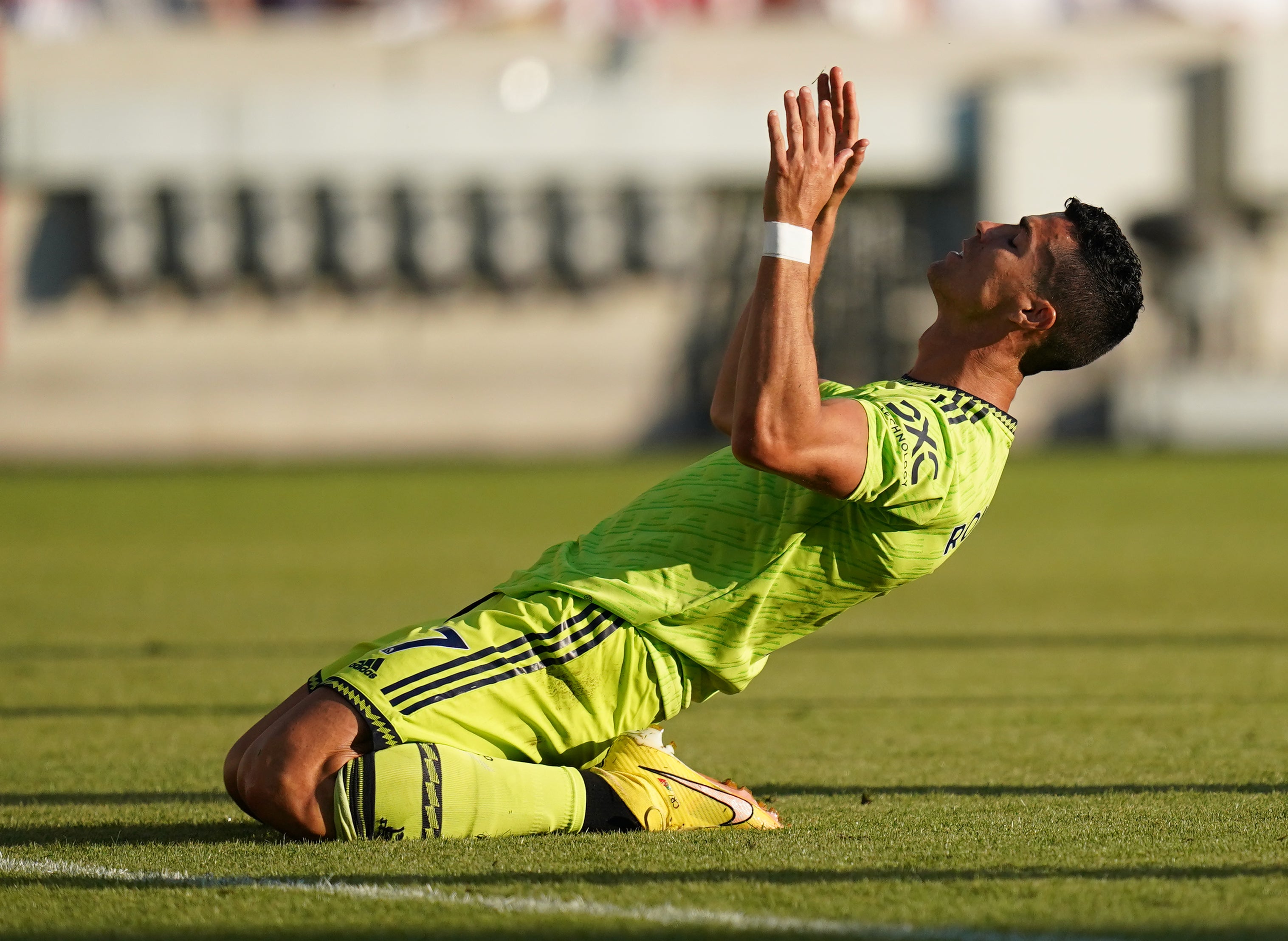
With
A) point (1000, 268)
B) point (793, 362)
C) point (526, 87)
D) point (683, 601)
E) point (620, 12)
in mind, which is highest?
point (620, 12)

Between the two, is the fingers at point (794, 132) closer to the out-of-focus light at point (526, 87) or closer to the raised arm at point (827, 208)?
the raised arm at point (827, 208)

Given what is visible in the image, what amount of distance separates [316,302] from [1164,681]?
1140 inches

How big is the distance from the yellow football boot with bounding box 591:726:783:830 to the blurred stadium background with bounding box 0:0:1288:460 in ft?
95.8

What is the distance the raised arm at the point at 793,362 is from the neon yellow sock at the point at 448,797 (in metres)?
0.97

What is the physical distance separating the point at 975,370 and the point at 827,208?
1.80 feet

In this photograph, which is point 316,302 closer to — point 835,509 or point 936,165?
point 936,165

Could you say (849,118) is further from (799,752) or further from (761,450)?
(799,752)

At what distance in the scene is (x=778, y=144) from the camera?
3850 millimetres

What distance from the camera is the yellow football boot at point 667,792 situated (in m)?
4.31

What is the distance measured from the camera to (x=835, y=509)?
419 centimetres

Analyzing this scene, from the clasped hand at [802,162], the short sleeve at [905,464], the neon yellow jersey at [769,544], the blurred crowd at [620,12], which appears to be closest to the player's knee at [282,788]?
the neon yellow jersey at [769,544]

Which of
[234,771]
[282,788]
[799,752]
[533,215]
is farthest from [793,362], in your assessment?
[533,215]

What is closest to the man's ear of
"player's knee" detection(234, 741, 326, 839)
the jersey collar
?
the jersey collar

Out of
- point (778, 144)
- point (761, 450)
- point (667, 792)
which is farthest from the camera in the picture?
point (667, 792)
